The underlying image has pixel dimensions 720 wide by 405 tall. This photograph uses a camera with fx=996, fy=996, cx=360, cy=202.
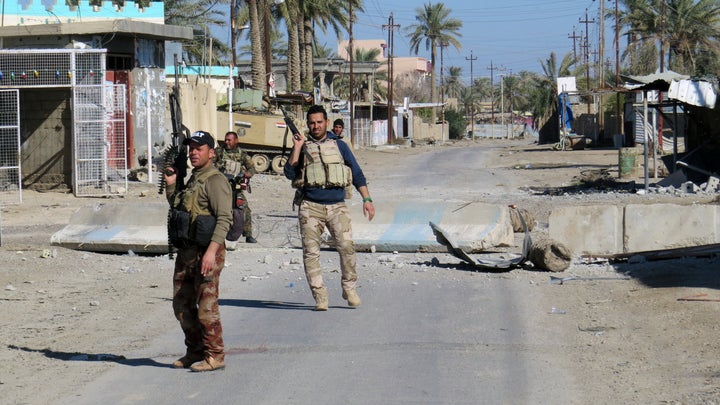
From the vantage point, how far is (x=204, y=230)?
6938 millimetres

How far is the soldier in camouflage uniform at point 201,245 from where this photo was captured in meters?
6.96

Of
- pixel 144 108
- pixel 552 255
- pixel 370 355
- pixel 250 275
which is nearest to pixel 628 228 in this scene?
pixel 552 255

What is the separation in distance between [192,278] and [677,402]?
338 cm

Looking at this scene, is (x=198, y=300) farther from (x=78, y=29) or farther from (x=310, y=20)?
(x=310, y=20)

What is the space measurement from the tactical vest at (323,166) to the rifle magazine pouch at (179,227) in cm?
256

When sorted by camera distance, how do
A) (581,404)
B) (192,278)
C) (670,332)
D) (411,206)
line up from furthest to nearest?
(411,206)
(670,332)
(192,278)
(581,404)

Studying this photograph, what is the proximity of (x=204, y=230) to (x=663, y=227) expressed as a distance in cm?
817

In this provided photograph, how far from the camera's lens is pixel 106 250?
14.6 meters

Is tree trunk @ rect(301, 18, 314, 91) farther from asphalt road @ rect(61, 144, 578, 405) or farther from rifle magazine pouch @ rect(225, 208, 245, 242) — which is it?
rifle magazine pouch @ rect(225, 208, 245, 242)

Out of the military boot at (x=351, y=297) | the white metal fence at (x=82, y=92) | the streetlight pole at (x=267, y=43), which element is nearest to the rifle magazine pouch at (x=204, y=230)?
the military boot at (x=351, y=297)

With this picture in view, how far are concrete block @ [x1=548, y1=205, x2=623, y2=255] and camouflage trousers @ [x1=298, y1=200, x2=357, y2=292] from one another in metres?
4.50

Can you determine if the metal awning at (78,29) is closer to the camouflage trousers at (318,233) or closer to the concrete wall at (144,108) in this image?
the concrete wall at (144,108)

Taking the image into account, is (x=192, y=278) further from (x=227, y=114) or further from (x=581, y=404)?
(x=227, y=114)

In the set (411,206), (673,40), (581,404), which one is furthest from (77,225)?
(673,40)
